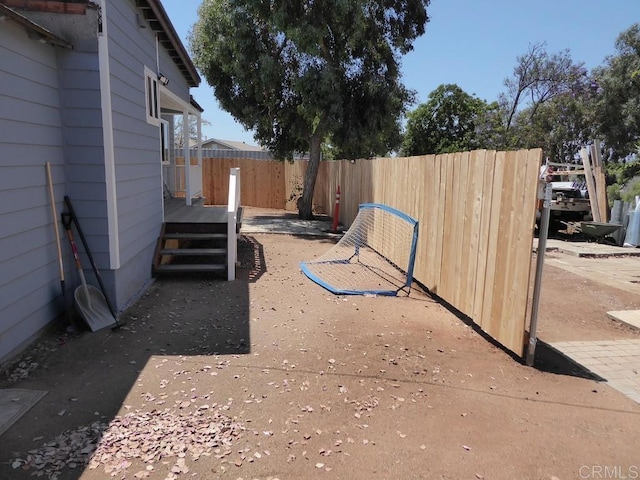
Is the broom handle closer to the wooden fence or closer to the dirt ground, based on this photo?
the dirt ground

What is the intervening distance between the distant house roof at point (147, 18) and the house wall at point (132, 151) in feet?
0.68

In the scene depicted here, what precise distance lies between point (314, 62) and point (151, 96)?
7.60 m

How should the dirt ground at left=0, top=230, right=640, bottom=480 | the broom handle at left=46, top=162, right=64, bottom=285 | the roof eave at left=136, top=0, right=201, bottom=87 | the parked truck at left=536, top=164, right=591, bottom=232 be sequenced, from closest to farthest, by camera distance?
the dirt ground at left=0, top=230, right=640, bottom=480 < the broom handle at left=46, top=162, right=64, bottom=285 < the roof eave at left=136, top=0, right=201, bottom=87 < the parked truck at left=536, top=164, right=591, bottom=232

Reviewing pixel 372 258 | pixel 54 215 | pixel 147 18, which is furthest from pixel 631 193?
pixel 54 215

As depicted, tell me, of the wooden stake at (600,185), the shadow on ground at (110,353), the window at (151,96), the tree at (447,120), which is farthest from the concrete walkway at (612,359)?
the tree at (447,120)

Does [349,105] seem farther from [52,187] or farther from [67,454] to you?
[67,454]

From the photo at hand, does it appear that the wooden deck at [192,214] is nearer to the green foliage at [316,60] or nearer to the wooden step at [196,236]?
the wooden step at [196,236]

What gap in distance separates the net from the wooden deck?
1.84 meters

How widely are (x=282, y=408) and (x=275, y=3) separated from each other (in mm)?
12003

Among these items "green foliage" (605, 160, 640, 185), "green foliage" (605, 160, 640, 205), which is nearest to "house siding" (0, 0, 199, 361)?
"green foliage" (605, 160, 640, 205)

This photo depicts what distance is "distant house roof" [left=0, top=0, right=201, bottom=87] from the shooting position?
4167mm

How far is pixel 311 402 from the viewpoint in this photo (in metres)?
3.53

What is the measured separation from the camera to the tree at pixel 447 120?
78.0 ft

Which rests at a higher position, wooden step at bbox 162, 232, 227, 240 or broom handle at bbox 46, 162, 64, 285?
broom handle at bbox 46, 162, 64, 285
